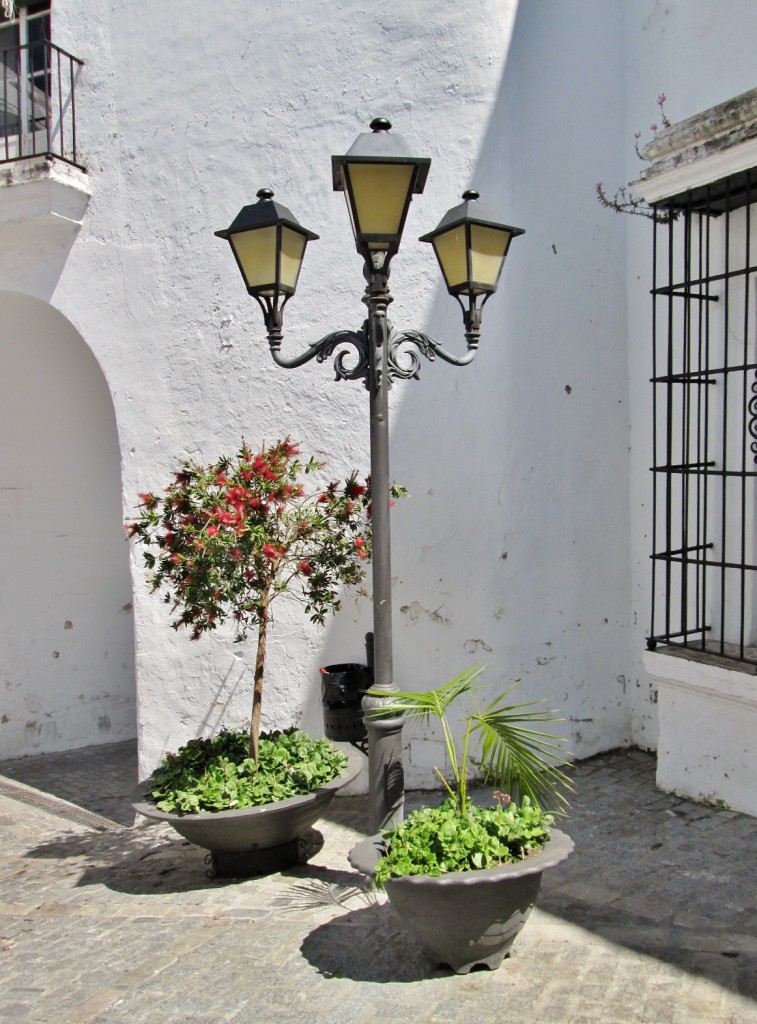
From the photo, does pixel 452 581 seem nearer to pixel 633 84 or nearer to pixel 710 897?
pixel 710 897

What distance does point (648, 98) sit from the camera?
5695 millimetres

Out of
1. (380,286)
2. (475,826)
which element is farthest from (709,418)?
(475,826)

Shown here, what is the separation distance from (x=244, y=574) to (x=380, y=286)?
151 centimetres

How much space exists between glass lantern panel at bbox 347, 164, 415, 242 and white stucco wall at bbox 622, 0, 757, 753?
2.63 metres

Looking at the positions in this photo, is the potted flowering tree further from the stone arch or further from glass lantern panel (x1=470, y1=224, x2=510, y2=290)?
the stone arch

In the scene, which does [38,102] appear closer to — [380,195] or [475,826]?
[380,195]

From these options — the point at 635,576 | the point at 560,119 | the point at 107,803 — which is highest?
the point at 560,119

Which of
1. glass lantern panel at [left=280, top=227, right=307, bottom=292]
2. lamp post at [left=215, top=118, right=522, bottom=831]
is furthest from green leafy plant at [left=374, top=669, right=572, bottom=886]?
glass lantern panel at [left=280, top=227, right=307, bottom=292]

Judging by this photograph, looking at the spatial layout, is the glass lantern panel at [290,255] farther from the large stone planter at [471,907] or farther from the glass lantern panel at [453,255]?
the large stone planter at [471,907]

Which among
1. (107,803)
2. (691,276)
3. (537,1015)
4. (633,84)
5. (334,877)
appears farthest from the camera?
(107,803)

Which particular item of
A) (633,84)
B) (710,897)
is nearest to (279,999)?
(710,897)

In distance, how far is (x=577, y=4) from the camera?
5.62 metres

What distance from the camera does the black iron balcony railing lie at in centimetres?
609

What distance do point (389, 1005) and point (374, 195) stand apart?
9.80 ft
